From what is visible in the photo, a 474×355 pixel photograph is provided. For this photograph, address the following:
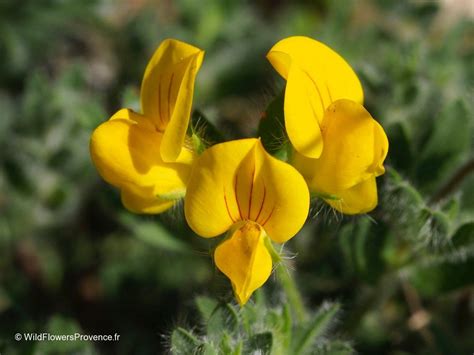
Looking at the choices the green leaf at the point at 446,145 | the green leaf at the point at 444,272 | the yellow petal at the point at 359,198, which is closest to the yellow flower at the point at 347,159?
the yellow petal at the point at 359,198

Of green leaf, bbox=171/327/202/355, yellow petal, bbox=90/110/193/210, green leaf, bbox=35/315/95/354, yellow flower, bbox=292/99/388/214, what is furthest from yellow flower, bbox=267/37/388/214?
green leaf, bbox=35/315/95/354

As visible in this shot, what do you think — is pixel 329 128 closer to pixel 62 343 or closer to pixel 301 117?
pixel 301 117

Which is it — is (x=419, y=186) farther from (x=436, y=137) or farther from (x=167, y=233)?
(x=167, y=233)

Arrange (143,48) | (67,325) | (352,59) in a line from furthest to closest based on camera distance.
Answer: (143,48) → (352,59) → (67,325)

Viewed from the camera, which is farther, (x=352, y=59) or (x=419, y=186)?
(x=352, y=59)

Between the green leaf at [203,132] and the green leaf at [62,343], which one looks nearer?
the green leaf at [203,132]

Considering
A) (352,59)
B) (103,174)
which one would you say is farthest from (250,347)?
(352,59)

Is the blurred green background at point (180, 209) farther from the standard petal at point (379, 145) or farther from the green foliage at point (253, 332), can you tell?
the standard petal at point (379, 145)
